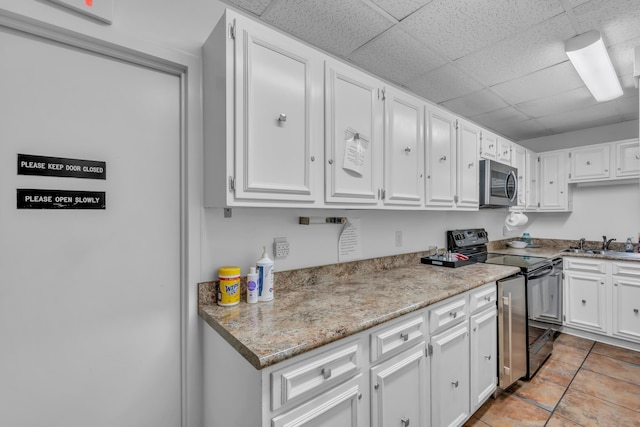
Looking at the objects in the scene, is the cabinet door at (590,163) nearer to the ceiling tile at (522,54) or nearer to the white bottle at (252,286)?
the ceiling tile at (522,54)

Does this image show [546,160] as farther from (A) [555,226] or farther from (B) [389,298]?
(B) [389,298]

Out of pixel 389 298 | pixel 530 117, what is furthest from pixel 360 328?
pixel 530 117

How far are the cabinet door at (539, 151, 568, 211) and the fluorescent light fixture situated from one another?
130cm

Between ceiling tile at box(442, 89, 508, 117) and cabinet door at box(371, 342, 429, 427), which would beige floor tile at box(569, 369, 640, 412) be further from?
ceiling tile at box(442, 89, 508, 117)

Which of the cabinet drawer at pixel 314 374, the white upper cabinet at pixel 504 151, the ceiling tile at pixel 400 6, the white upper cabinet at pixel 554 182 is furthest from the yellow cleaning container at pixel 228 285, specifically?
the white upper cabinet at pixel 554 182

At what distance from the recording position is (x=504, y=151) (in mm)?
3025

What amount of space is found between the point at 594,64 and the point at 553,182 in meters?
2.12

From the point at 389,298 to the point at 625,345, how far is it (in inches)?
127

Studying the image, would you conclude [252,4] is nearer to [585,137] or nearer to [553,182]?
[553,182]

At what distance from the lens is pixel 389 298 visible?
1.42 meters

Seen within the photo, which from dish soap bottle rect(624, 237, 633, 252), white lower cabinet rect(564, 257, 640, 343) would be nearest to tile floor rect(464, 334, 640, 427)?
white lower cabinet rect(564, 257, 640, 343)

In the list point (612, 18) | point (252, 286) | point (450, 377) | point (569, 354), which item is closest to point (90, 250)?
point (252, 286)

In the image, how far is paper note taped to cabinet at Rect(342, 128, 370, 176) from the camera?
152 cm

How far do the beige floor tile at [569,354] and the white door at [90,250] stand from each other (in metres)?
3.23
